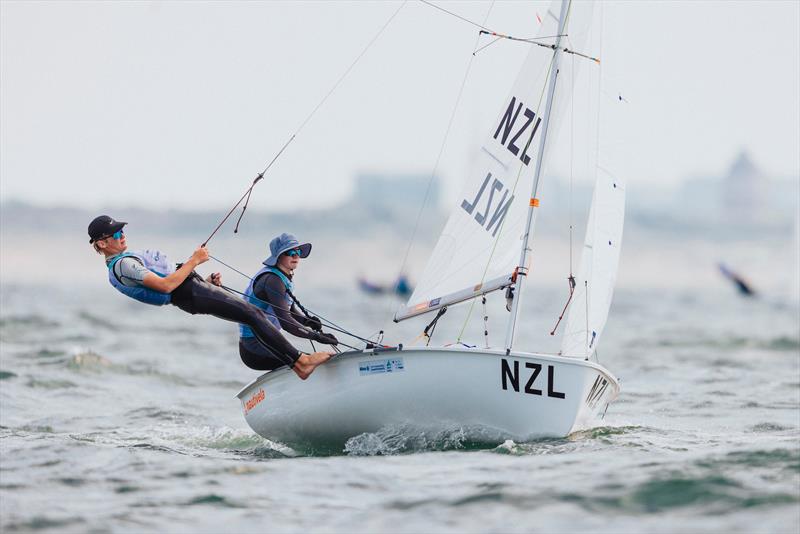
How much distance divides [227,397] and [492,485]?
658 centimetres

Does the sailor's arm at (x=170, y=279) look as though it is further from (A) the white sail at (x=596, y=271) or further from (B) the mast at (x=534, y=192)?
(A) the white sail at (x=596, y=271)

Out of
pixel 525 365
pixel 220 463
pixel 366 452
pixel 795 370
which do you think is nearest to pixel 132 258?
pixel 220 463

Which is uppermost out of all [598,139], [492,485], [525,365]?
[598,139]

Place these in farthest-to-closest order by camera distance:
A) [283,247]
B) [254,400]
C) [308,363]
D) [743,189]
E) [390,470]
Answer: [743,189] → [254,400] → [283,247] → [308,363] → [390,470]

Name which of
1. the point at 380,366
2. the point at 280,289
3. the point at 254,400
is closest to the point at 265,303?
the point at 280,289

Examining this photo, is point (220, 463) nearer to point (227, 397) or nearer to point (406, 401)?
point (406, 401)

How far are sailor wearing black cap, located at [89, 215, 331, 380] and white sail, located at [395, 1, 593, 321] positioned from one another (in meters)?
0.99

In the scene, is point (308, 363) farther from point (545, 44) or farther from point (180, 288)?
point (545, 44)

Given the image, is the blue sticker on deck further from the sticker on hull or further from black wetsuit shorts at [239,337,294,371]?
the sticker on hull

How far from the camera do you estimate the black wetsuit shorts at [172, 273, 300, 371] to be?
701 centimetres

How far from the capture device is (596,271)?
7812 millimetres

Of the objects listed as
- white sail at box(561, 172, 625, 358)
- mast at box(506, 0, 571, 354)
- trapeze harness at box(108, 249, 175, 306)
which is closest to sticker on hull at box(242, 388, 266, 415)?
trapeze harness at box(108, 249, 175, 306)

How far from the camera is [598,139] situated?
796cm

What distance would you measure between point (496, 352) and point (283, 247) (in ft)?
5.24
